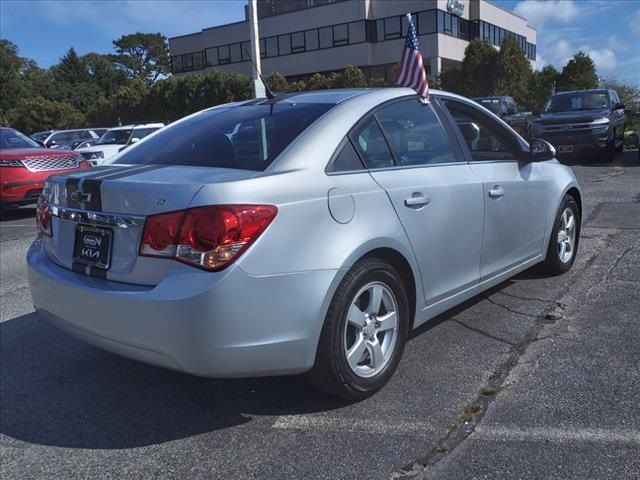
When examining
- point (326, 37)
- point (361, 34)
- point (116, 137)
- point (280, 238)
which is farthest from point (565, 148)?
point (326, 37)

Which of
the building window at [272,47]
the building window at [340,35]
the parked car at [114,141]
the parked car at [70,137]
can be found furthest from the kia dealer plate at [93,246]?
the building window at [272,47]

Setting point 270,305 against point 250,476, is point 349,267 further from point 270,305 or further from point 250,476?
point 250,476

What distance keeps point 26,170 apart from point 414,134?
905 centimetres

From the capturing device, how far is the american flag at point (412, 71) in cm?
411

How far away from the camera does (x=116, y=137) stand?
60.0ft

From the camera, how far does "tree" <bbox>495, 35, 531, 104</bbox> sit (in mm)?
37844

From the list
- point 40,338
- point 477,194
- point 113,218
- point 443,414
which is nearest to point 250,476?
point 443,414

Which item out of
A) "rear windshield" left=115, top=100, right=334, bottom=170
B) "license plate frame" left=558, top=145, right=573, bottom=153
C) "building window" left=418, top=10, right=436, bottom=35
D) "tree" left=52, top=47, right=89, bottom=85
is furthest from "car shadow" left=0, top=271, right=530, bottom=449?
"tree" left=52, top=47, right=89, bottom=85

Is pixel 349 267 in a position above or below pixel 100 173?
below

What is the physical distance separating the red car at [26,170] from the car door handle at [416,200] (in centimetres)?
903

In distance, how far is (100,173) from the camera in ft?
11.0

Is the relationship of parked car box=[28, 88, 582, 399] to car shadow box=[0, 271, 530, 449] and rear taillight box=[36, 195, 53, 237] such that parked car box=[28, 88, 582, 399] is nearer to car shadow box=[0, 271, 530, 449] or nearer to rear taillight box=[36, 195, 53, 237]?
rear taillight box=[36, 195, 53, 237]

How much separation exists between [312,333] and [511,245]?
7.00 ft

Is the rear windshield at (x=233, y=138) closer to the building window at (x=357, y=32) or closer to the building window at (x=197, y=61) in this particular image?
the building window at (x=357, y=32)
